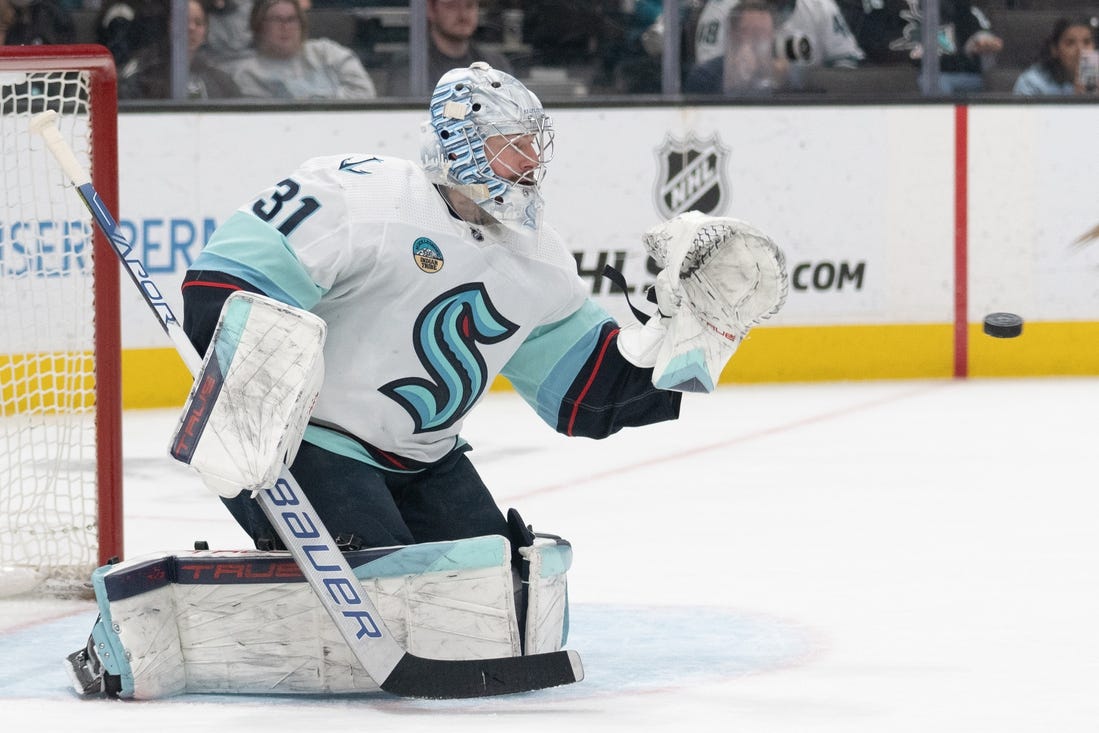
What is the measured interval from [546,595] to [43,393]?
1963 millimetres

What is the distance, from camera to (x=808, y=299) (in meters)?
6.77

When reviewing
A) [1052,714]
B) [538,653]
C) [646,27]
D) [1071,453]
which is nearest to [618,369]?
[538,653]

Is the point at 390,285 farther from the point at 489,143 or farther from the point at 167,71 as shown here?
the point at 167,71

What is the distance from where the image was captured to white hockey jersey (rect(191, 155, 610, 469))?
274 cm

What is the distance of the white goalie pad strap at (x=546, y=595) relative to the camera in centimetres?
284

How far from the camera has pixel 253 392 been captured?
2.57 metres

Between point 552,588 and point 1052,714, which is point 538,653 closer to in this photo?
point 552,588

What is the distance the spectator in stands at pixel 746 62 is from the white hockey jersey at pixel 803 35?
2 centimetres

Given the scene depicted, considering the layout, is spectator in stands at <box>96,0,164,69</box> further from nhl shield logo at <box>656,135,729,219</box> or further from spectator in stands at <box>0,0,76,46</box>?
nhl shield logo at <box>656,135,729,219</box>

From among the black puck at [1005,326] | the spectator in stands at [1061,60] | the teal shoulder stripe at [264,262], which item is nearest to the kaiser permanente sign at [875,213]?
the spectator in stands at [1061,60]

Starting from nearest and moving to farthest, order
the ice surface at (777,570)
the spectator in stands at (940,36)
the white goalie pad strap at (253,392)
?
the white goalie pad strap at (253,392)
the ice surface at (777,570)
the spectator in stands at (940,36)

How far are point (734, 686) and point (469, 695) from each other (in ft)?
1.24

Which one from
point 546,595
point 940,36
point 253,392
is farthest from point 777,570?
point 940,36

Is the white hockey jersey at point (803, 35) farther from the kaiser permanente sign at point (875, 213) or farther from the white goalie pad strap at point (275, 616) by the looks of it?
the white goalie pad strap at point (275, 616)
